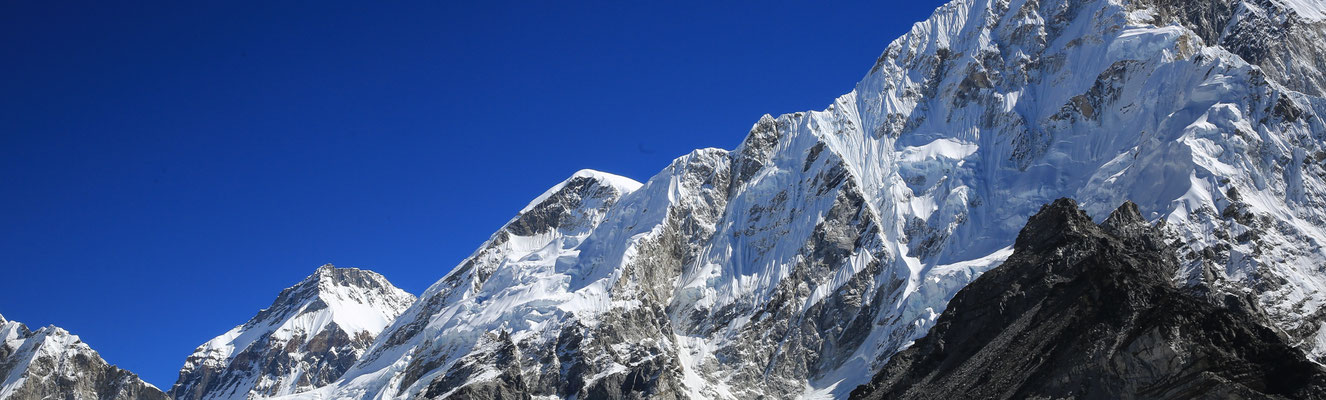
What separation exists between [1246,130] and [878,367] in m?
59.4

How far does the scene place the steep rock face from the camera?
9694 centimetres

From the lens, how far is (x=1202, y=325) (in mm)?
101750

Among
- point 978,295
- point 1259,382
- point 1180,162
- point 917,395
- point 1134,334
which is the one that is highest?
point 1180,162

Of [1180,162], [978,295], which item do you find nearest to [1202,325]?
[978,295]

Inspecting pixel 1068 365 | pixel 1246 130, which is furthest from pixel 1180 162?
pixel 1068 365

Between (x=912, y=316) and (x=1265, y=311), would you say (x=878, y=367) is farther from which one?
(x=1265, y=311)

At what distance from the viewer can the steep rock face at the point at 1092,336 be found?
96.9m

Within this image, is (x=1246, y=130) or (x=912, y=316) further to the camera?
(x=912, y=316)

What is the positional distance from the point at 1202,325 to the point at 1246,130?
274 ft

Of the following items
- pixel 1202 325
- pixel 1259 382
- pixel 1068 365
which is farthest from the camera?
pixel 1068 365

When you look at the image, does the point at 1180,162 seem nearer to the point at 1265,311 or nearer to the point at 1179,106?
the point at 1179,106

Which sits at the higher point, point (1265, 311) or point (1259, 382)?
point (1265, 311)

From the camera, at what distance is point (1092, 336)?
109625 mm

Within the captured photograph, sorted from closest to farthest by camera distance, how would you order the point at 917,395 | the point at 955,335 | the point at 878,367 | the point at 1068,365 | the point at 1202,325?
1. the point at 1202,325
2. the point at 1068,365
3. the point at 917,395
4. the point at 955,335
5. the point at 878,367
